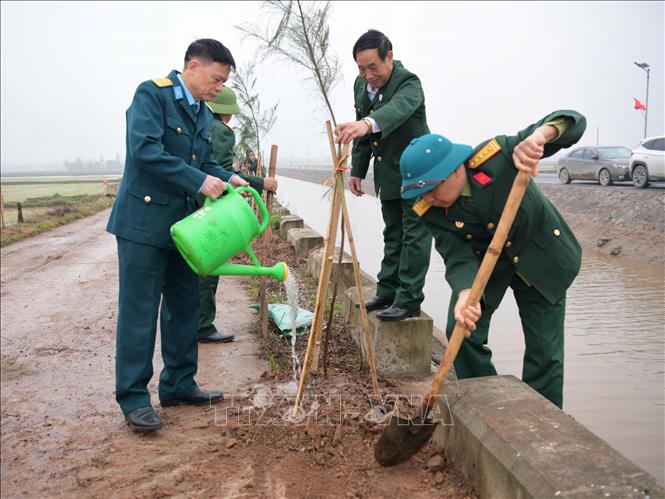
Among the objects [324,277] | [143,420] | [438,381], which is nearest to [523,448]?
[438,381]

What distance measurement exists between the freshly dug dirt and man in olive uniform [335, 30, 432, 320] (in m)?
6.47

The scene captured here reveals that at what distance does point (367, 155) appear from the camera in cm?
362

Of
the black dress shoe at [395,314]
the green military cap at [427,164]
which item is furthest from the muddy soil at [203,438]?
the green military cap at [427,164]

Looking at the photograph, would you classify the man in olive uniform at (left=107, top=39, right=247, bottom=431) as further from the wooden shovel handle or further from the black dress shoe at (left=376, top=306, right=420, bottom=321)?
the wooden shovel handle

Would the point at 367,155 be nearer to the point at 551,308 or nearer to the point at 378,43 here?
the point at 378,43

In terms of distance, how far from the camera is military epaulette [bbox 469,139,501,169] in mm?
2385

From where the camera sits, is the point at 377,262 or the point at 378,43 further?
the point at 377,262

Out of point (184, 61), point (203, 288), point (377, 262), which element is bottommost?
point (377, 262)

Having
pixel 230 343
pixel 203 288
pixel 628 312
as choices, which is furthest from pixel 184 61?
pixel 628 312

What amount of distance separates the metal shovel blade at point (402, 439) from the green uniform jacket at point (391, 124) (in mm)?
1417

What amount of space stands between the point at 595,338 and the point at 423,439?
3368 millimetres

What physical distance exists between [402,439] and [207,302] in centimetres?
244

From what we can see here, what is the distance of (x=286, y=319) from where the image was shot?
4438 mm

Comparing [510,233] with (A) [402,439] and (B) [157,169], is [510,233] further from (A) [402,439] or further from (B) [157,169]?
(B) [157,169]
